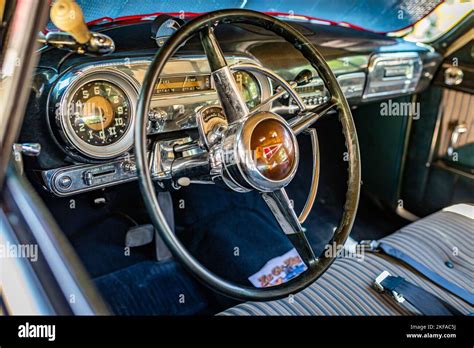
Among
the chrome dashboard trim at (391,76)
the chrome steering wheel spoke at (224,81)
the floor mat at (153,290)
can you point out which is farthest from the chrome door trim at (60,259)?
the chrome dashboard trim at (391,76)

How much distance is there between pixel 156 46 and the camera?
123 cm

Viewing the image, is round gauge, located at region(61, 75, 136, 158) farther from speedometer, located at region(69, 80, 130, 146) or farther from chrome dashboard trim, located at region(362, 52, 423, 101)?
chrome dashboard trim, located at region(362, 52, 423, 101)

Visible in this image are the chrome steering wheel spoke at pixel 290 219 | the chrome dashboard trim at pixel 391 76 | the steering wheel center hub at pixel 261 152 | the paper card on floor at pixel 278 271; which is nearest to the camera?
the steering wheel center hub at pixel 261 152

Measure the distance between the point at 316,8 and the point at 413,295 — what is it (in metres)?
1.15

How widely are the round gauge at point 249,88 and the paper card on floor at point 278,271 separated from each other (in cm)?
57

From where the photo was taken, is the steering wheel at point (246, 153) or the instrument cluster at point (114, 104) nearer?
the steering wheel at point (246, 153)

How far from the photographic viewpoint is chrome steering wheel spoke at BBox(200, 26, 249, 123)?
966 mm

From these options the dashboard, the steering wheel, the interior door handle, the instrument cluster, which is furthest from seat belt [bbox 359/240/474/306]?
the interior door handle

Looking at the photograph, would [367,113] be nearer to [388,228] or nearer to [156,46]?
[388,228]

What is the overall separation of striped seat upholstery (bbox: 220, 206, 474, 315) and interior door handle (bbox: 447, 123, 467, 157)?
48 cm

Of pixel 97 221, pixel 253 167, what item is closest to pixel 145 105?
pixel 253 167

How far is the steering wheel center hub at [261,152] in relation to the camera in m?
0.91

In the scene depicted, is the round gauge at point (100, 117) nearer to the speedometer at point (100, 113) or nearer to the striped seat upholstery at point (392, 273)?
the speedometer at point (100, 113)

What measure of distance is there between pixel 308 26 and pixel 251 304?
42.9 inches
